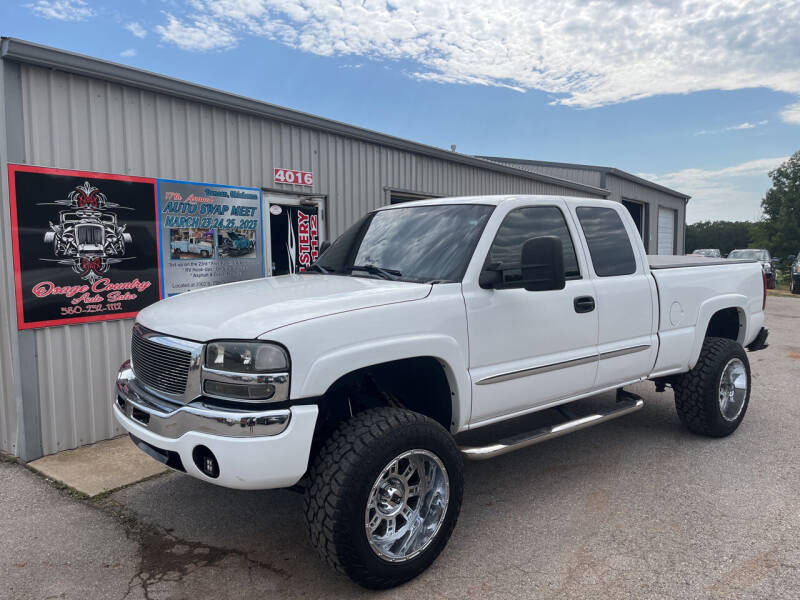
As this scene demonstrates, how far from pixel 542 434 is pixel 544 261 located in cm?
124

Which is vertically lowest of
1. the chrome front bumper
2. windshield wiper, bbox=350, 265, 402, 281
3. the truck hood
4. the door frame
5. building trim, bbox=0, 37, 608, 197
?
the chrome front bumper

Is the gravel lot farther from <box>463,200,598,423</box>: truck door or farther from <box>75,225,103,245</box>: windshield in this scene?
<box>75,225,103,245</box>: windshield

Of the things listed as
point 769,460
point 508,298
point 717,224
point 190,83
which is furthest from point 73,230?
point 717,224

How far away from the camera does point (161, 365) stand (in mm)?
3051

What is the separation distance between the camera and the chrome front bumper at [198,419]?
2.62m

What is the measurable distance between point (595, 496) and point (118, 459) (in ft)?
12.6

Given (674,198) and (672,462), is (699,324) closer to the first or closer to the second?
(672,462)

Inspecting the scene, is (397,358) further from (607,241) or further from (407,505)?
(607,241)

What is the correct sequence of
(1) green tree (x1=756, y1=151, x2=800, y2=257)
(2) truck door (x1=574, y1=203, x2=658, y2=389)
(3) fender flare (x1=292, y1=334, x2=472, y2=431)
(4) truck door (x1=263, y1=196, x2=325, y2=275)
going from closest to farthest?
1. (3) fender flare (x1=292, y1=334, x2=472, y2=431)
2. (2) truck door (x1=574, y1=203, x2=658, y2=389)
3. (4) truck door (x1=263, y1=196, x2=325, y2=275)
4. (1) green tree (x1=756, y1=151, x2=800, y2=257)

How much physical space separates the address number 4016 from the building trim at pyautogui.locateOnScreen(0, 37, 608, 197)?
1.92 feet

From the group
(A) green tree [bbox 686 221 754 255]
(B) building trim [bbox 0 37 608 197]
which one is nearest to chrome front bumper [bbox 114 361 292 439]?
(B) building trim [bbox 0 37 608 197]

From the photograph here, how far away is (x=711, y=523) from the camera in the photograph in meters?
3.61

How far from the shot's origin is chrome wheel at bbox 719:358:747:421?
5.24m

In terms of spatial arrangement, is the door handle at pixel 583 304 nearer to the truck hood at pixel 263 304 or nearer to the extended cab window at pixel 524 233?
the extended cab window at pixel 524 233
